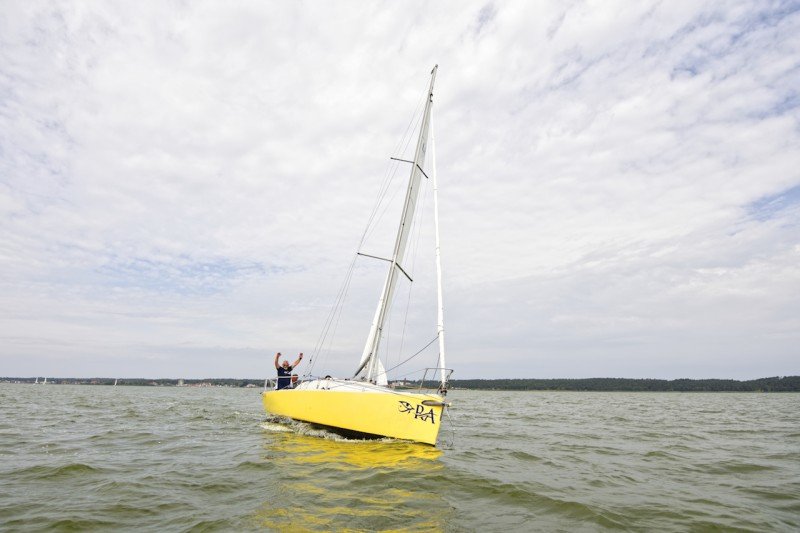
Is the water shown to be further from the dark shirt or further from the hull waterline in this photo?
the dark shirt

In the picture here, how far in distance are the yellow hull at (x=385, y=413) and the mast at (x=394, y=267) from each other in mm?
1918

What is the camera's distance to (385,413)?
32.3 feet

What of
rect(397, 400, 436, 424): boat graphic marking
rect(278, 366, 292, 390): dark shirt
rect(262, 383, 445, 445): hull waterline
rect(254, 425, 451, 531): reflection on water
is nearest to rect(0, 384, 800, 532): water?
rect(254, 425, 451, 531): reflection on water

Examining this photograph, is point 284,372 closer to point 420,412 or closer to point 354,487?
point 420,412

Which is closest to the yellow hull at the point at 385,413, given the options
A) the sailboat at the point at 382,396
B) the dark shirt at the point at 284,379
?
the sailboat at the point at 382,396

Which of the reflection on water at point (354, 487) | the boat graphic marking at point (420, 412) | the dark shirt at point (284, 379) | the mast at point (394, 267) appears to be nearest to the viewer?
the reflection on water at point (354, 487)

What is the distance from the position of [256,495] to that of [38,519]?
2405mm

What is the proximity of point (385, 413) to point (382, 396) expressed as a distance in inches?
14.9

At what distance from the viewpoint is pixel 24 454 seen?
8.72m

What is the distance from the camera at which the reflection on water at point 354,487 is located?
5203 millimetres

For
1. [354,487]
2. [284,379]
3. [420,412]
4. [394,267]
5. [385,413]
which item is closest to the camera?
[354,487]

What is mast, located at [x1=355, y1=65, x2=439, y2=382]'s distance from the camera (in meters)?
12.7

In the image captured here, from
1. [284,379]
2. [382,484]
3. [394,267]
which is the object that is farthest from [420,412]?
[284,379]

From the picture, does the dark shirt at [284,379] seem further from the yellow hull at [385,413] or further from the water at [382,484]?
the yellow hull at [385,413]
